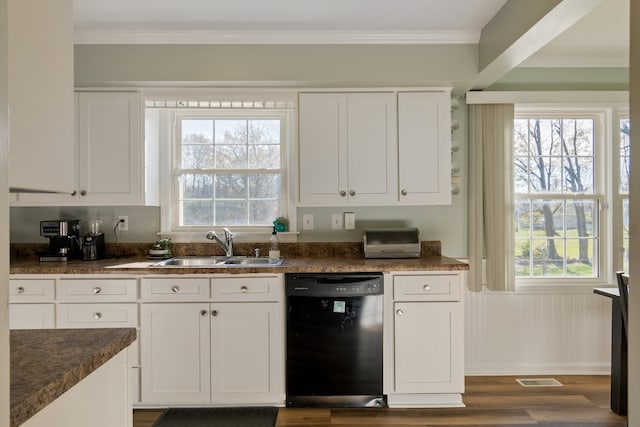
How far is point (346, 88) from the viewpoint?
2959 mm

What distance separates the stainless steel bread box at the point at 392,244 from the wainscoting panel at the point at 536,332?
70cm

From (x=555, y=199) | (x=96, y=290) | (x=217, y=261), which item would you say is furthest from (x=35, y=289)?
(x=555, y=199)

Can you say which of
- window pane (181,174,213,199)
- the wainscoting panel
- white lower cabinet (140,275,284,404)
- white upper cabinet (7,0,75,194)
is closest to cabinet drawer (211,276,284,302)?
white lower cabinet (140,275,284,404)

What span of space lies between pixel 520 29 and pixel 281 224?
2.00 m

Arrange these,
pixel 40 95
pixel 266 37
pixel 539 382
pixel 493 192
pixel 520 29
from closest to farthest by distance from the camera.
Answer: pixel 40 95
pixel 520 29
pixel 266 37
pixel 539 382
pixel 493 192

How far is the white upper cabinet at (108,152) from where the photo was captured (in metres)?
2.88

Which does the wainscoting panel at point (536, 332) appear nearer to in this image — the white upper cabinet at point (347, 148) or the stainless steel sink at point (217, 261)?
the white upper cabinet at point (347, 148)

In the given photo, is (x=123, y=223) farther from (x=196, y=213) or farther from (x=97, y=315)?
(x=97, y=315)

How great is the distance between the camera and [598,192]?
3350mm

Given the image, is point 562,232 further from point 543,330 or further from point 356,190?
point 356,190

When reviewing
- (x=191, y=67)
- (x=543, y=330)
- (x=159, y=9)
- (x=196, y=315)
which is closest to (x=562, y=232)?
(x=543, y=330)

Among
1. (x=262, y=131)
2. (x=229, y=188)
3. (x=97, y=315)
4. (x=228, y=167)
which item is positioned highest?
(x=262, y=131)

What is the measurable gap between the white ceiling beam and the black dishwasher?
1577 millimetres

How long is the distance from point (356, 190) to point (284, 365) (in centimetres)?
126
